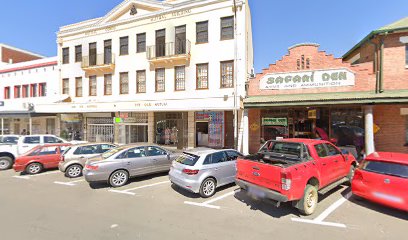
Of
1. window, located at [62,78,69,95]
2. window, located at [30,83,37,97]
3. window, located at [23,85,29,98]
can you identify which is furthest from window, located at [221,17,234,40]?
window, located at [23,85,29,98]

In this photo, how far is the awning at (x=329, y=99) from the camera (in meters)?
9.15

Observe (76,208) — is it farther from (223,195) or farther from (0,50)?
(0,50)

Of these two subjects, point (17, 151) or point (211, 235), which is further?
point (17, 151)

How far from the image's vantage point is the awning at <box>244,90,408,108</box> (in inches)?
360

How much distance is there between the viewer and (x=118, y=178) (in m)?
8.11

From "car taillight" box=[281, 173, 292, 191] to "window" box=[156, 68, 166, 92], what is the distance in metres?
12.5

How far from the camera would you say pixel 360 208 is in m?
5.73

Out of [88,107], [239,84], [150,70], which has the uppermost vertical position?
[150,70]

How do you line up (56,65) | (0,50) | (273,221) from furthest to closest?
(0,50) → (56,65) → (273,221)

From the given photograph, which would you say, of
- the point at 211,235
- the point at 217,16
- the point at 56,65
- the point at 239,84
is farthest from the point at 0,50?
the point at 211,235

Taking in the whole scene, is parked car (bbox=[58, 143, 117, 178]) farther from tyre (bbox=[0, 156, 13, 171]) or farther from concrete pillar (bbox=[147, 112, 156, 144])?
concrete pillar (bbox=[147, 112, 156, 144])

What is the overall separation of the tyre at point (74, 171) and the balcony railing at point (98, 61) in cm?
1006

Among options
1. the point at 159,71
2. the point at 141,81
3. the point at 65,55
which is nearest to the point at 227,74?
the point at 159,71

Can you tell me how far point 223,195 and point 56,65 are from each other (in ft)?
71.8
